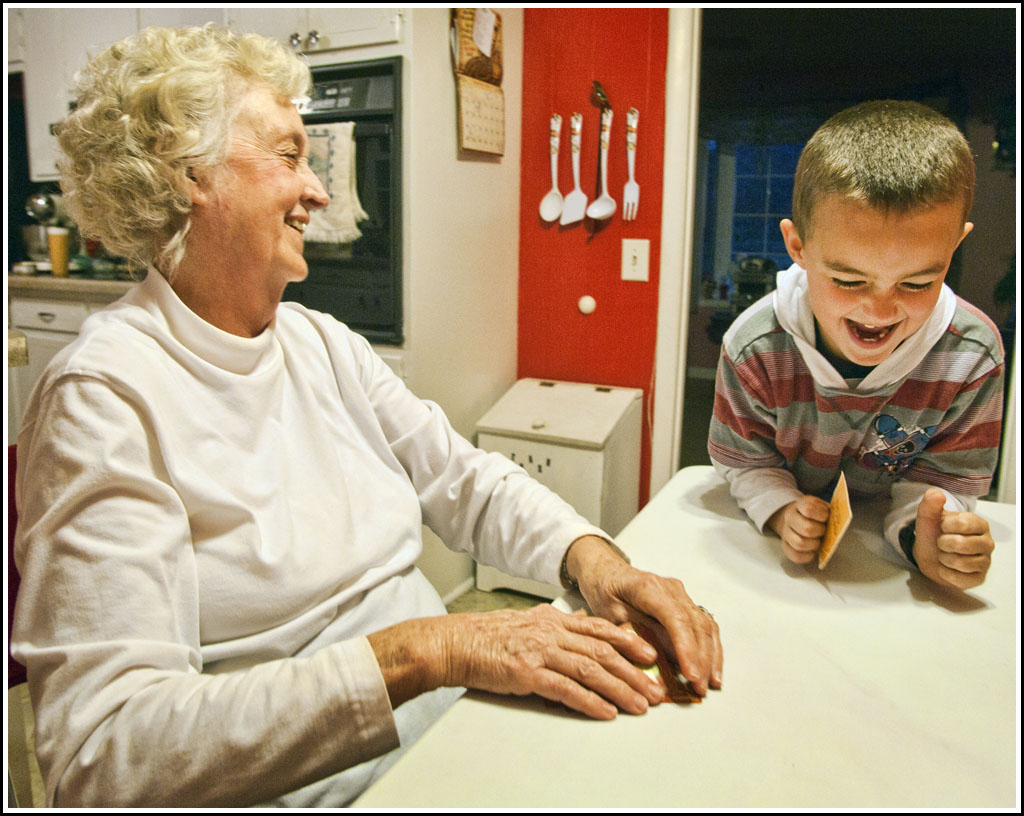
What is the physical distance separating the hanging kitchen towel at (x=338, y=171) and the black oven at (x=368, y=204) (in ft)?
0.07

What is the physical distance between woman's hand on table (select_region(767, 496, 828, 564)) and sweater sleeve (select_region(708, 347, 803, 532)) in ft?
0.23

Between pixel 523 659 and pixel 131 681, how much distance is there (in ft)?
1.12

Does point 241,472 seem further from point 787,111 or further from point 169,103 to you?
point 787,111

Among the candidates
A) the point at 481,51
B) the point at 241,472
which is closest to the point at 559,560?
the point at 241,472

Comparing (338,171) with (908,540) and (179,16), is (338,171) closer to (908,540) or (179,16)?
(179,16)

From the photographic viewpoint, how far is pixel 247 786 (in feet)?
2.05

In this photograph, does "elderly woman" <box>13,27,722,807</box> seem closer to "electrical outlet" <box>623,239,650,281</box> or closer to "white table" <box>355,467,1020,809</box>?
"white table" <box>355,467,1020,809</box>

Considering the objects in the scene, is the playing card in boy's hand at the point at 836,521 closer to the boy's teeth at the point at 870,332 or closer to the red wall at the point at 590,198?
the boy's teeth at the point at 870,332

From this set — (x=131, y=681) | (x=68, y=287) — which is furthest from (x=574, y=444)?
(x=68, y=287)

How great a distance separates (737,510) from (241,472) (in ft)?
2.29

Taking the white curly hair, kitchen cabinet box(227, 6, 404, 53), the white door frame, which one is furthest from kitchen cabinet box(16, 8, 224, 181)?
the white curly hair

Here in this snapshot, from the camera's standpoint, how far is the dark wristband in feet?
2.97

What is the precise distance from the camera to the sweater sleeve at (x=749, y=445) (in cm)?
97

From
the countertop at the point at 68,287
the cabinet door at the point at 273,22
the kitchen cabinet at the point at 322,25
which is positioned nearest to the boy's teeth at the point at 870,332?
the kitchen cabinet at the point at 322,25
